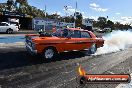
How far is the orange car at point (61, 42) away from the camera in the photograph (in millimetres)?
11530

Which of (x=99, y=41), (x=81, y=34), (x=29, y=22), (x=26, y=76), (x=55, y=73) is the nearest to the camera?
(x=26, y=76)

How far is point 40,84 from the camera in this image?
7555 millimetres

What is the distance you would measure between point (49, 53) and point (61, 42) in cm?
87

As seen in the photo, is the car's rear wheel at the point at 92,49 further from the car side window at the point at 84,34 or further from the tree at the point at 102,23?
the tree at the point at 102,23

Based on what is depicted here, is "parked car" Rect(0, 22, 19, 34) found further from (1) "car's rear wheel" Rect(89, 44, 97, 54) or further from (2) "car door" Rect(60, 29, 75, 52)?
(2) "car door" Rect(60, 29, 75, 52)

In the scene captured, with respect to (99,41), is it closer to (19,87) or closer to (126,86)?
(126,86)

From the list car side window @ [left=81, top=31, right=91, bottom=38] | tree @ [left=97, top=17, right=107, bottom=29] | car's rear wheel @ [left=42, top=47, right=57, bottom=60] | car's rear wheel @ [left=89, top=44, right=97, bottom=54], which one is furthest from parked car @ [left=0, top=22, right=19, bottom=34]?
tree @ [left=97, top=17, right=107, bottom=29]

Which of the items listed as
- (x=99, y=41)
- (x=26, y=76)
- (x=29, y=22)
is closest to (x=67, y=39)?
(x=99, y=41)

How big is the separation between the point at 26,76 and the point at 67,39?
15.5 feet

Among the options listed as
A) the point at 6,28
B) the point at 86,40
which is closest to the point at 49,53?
the point at 86,40

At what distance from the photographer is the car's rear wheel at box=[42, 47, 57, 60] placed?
38.7 ft

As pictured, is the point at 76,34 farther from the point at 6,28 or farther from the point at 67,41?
the point at 6,28

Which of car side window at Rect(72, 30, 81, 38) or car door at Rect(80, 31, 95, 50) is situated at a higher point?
car side window at Rect(72, 30, 81, 38)

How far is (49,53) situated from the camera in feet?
39.5
